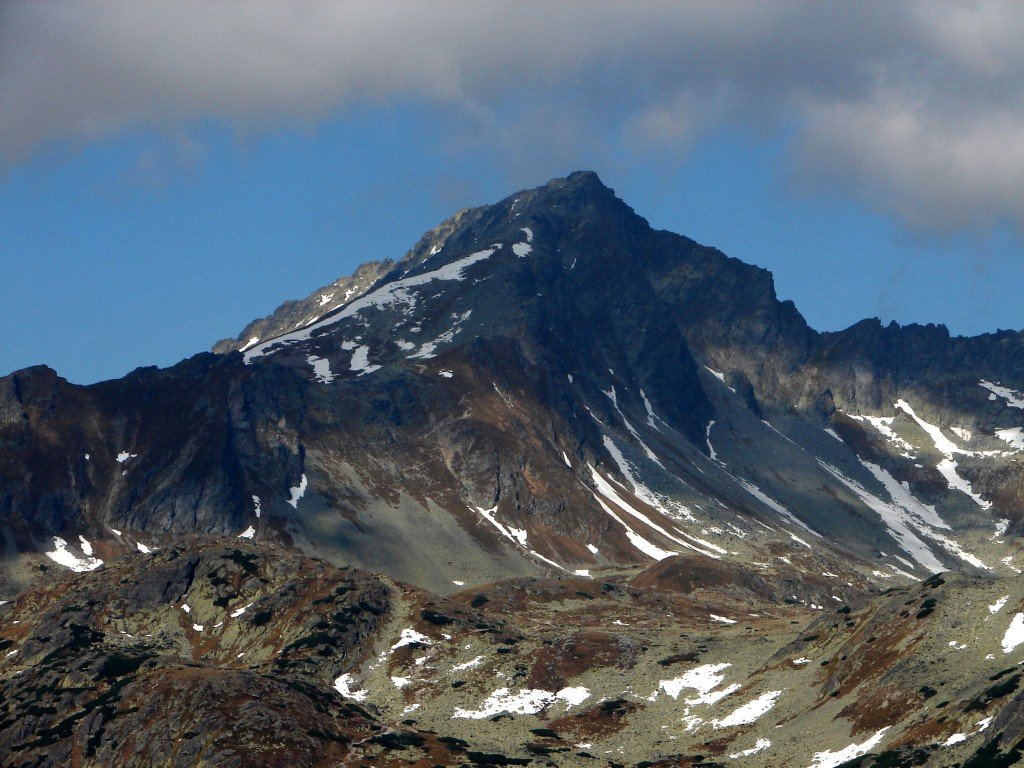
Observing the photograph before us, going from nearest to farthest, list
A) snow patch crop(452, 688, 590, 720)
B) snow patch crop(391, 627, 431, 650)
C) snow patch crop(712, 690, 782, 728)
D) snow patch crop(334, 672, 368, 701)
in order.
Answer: snow patch crop(712, 690, 782, 728), snow patch crop(452, 688, 590, 720), snow patch crop(334, 672, 368, 701), snow patch crop(391, 627, 431, 650)

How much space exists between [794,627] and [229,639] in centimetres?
7691

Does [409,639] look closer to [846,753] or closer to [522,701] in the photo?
[522,701]

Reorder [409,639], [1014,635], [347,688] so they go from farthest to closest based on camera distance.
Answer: [409,639], [347,688], [1014,635]

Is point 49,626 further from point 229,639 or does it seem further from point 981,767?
point 981,767

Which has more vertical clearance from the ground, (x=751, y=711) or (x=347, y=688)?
(x=347, y=688)

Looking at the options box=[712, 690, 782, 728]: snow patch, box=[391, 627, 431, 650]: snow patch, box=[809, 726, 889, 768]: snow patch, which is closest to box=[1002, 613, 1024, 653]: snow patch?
box=[809, 726, 889, 768]: snow patch

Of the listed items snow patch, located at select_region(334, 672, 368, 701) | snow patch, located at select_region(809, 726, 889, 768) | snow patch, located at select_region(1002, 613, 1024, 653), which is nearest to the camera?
snow patch, located at select_region(809, 726, 889, 768)

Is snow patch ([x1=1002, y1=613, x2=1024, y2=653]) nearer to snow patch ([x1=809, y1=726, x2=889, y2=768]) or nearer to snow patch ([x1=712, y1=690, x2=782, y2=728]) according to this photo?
snow patch ([x1=809, y1=726, x2=889, y2=768])

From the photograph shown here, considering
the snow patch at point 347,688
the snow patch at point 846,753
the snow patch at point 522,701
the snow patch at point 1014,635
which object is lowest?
the snow patch at point 846,753

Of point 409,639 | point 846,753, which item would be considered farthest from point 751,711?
point 409,639

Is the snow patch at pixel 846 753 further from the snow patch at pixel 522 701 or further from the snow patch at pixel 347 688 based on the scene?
the snow patch at pixel 347 688

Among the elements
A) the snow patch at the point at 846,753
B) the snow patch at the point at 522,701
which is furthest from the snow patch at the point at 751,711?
the snow patch at the point at 522,701

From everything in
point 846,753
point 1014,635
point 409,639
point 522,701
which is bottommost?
point 846,753

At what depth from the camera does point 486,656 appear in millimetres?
175500
